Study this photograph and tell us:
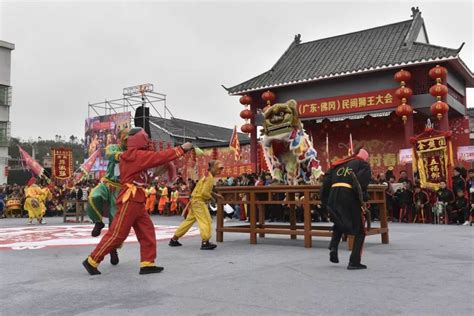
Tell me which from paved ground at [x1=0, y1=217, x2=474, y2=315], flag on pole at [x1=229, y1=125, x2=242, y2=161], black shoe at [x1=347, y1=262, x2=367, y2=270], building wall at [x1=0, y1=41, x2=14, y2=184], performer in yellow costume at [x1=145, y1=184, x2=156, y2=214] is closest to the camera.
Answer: paved ground at [x1=0, y1=217, x2=474, y2=315]

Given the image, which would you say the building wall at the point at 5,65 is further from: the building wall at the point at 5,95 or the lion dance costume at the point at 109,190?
the lion dance costume at the point at 109,190

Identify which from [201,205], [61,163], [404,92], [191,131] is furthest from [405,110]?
[191,131]

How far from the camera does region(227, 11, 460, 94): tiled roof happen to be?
1402cm

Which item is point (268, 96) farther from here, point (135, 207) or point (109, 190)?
point (135, 207)

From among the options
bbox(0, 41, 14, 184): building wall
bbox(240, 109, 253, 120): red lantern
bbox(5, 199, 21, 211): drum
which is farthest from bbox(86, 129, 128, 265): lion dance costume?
bbox(0, 41, 14, 184): building wall

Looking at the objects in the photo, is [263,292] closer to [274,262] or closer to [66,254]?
[274,262]

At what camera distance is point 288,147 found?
834 centimetres

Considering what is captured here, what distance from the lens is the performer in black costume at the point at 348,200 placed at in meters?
5.45

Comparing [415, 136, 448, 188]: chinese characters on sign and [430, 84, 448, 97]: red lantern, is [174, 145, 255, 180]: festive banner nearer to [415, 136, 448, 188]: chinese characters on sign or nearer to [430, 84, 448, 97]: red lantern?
[415, 136, 448, 188]: chinese characters on sign

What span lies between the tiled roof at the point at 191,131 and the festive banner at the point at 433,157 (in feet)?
41.8

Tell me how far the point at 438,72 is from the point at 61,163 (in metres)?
13.7

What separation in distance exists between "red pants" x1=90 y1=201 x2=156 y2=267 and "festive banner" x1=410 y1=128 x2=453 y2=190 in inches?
351

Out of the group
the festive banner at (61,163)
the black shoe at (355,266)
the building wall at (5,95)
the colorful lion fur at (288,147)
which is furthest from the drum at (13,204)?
the black shoe at (355,266)

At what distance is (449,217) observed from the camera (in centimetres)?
1188
